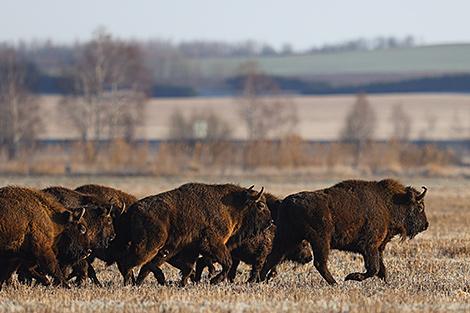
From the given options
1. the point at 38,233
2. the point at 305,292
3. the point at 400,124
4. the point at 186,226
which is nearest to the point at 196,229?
the point at 186,226

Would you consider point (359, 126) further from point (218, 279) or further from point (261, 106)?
point (218, 279)

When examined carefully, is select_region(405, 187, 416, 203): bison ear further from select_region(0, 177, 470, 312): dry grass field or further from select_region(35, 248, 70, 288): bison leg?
select_region(35, 248, 70, 288): bison leg

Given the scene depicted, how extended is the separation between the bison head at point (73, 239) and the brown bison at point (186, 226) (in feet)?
2.17

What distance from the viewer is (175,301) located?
14.2 meters

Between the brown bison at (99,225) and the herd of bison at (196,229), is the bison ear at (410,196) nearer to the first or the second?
the herd of bison at (196,229)

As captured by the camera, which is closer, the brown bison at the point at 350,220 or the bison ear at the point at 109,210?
the brown bison at the point at 350,220

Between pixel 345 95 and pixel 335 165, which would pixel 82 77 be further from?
pixel 345 95

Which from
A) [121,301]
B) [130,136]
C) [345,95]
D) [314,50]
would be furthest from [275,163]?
[314,50]

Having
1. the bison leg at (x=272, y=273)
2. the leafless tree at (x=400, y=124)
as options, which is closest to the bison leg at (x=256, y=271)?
the bison leg at (x=272, y=273)

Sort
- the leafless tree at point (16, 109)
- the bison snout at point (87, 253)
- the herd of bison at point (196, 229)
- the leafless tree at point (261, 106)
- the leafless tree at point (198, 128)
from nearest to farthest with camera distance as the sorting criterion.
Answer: the herd of bison at point (196, 229) < the bison snout at point (87, 253) < the leafless tree at point (198, 128) < the leafless tree at point (16, 109) < the leafless tree at point (261, 106)

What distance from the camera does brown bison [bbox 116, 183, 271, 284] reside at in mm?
16906

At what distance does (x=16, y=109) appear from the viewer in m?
70.0

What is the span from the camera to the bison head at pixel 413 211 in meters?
18.2

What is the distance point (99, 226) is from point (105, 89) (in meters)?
54.5
